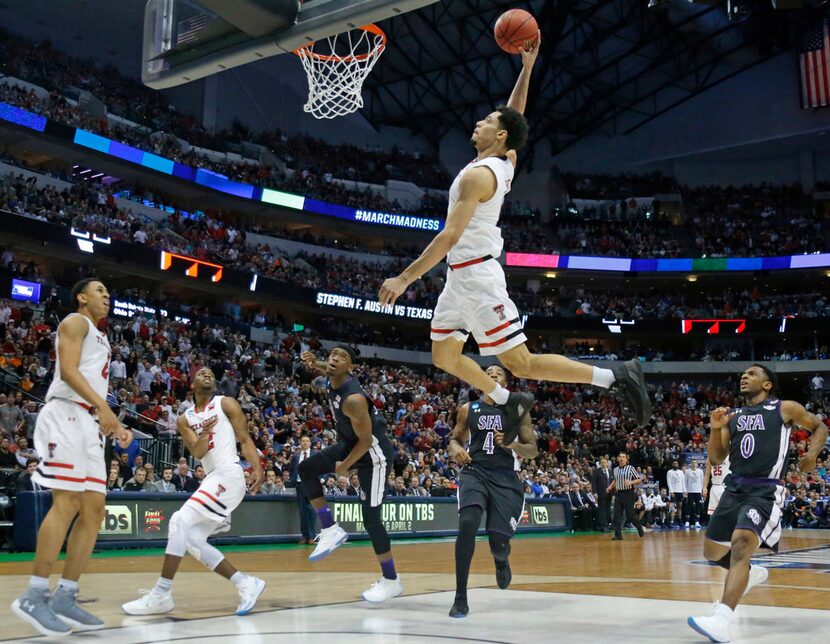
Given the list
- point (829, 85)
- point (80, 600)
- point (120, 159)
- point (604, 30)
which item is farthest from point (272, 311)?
point (80, 600)

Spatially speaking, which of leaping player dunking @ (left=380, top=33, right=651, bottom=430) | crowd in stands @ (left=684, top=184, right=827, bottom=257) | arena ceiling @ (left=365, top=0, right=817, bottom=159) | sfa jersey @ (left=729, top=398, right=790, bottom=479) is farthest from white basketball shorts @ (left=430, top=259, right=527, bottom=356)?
crowd in stands @ (left=684, top=184, right=827, bottom=257)

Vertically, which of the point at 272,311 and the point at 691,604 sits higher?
the point at 272,311

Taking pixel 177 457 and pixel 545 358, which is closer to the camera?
pixel 545 358

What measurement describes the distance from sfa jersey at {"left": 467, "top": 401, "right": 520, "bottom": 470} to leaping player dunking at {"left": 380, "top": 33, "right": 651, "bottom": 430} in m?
1.01

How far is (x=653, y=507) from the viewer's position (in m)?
24.8

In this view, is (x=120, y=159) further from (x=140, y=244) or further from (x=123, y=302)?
(x=123, y=302)

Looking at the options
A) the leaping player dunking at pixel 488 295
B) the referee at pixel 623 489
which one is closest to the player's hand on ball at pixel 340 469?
the leaping player dunking at pixel 488 295

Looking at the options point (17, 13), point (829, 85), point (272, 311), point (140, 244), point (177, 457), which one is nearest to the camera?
point (177, 457)

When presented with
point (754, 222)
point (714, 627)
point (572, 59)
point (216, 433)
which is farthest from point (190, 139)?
point (714, 627)

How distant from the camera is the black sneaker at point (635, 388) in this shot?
603 cm

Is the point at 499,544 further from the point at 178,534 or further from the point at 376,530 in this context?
the point at 178,534

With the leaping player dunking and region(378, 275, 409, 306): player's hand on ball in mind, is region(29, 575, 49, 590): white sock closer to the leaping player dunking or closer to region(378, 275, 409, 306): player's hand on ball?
region(378, 275, 409, 306): player's hand on ball

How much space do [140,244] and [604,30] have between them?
24070mm

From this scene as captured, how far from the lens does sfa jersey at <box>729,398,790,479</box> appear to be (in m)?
6.30
